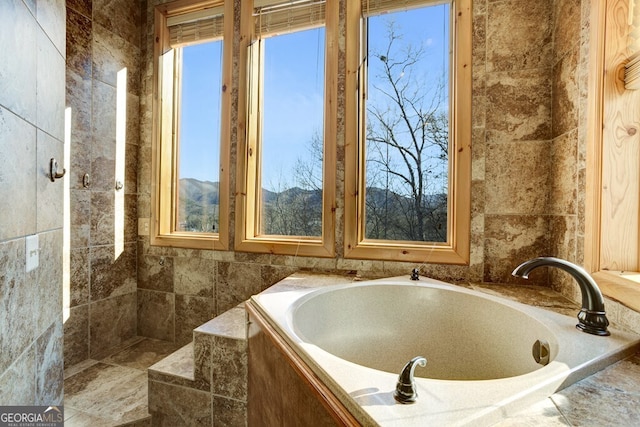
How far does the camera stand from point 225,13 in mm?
2061

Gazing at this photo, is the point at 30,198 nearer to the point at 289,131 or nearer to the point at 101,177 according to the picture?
the point at 101,177

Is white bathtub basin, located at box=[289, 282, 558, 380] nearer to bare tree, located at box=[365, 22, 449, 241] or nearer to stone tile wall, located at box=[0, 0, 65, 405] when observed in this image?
bare tree, located at box=[365, 22, 449, 241]

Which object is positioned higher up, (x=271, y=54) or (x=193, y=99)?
(x=271, y=54)

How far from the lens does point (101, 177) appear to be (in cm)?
A: 201

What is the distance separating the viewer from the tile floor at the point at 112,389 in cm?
137

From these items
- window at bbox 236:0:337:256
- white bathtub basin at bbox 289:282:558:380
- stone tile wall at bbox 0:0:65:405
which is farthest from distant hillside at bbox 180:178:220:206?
white bathtub basin at bbox 289:282:558:380

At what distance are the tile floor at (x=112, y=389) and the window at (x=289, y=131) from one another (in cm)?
97

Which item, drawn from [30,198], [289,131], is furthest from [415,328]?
[30,198]

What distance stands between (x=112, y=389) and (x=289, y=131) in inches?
74.8

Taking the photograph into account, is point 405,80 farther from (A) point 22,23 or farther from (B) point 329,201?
(A) point 22,23

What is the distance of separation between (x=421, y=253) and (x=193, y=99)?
2.09 metres

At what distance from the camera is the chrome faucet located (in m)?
0.89

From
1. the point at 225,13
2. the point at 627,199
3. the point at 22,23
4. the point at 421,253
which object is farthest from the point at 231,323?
the point at 225,13

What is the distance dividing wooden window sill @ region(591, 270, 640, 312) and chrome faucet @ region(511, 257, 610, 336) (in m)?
0.11
